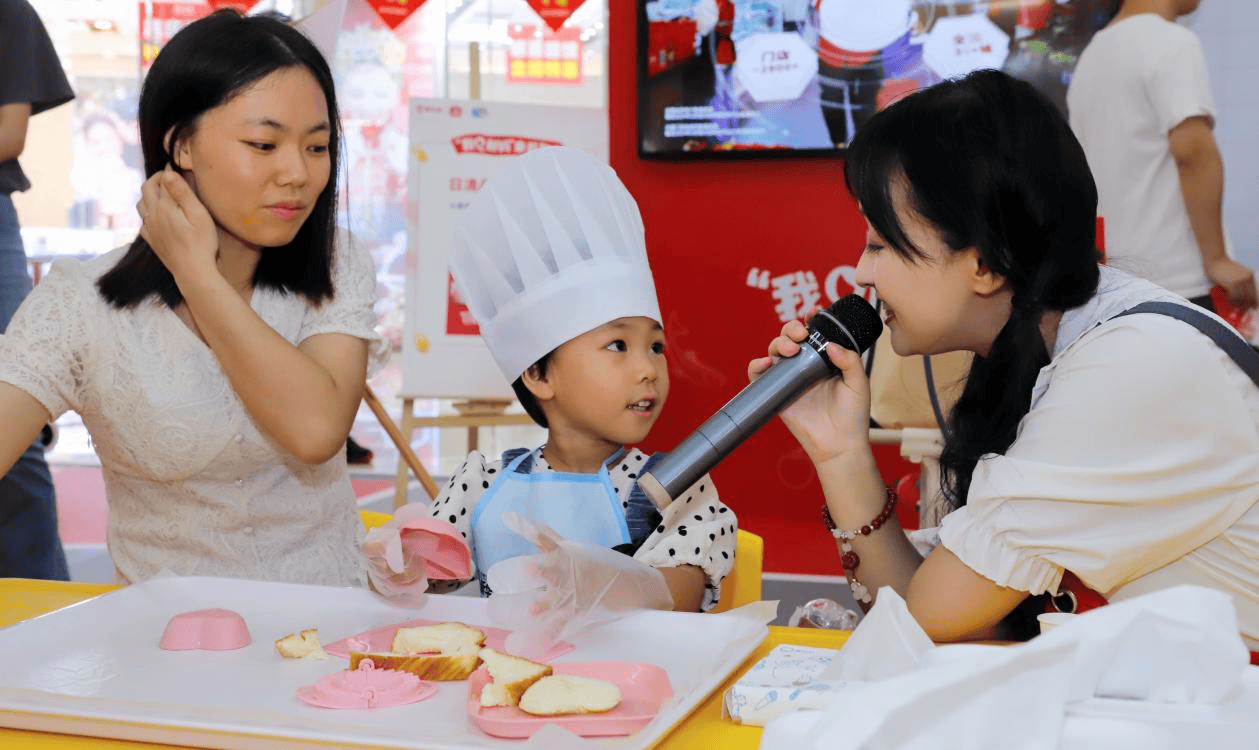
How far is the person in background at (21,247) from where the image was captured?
2.79 meters

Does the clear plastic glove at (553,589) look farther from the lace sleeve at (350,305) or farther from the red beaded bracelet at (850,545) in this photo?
the lace sleeve at (350,305)

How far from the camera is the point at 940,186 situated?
1.22 meters

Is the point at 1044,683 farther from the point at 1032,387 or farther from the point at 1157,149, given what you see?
the point at 1157,149

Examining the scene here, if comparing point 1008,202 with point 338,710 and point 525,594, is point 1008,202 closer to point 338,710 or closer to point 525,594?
point 525,594

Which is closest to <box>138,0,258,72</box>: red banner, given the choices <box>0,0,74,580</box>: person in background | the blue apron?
<box>0,0,74,580</box>: person in background

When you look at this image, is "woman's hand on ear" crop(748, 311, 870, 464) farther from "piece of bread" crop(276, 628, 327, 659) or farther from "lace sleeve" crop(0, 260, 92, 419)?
"lace sleeve" crop(0, 260, 92, 419)

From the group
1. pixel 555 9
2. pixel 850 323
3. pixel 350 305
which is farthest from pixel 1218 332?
pixel 555 9

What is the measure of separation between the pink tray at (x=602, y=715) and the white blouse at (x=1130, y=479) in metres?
0.39

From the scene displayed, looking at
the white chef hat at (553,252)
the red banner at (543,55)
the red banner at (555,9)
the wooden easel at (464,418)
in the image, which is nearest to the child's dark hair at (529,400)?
the white chef hat at (553,252)

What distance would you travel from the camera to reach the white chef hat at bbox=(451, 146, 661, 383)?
150 centimetres

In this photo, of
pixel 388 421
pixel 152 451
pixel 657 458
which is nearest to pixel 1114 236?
pixel 388 421

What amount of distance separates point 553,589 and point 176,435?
2.69 ft

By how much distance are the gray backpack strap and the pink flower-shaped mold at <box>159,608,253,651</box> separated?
Result: 89 cm

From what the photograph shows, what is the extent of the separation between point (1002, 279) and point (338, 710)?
78cm
